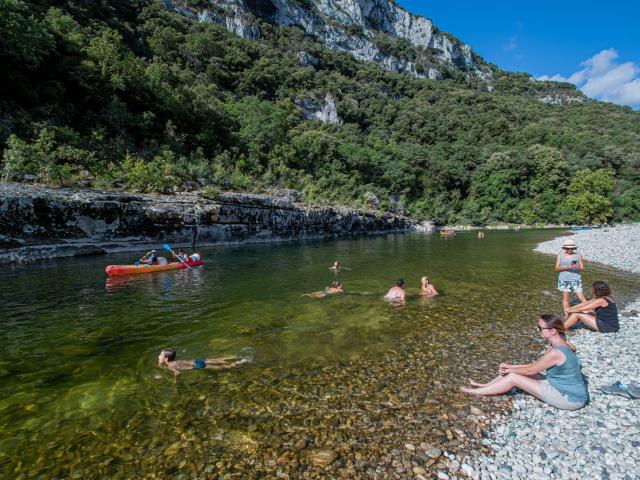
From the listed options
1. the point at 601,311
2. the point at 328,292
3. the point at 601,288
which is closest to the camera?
the point at 601,288

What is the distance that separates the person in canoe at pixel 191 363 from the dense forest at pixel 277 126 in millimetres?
25405

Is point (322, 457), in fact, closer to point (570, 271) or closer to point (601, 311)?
point (601, 311)

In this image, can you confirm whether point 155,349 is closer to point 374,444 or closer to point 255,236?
point 374,444

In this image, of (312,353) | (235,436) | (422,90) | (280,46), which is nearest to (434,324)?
(312,353)

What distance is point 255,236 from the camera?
35.9 m

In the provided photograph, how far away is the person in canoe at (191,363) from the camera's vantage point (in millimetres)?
6793

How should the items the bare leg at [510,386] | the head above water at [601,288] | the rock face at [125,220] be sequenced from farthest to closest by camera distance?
the rock face at [125,220]
the head above water at [601,288]
the bare leg at [510,386]

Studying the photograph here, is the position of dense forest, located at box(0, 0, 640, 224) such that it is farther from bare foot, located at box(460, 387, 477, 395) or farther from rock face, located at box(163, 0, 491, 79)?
bare foot, located at box(460, 387, 477, 395)

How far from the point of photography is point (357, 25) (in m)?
145

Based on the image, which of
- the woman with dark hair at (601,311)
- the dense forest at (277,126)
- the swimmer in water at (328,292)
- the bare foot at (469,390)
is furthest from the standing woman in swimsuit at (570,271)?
the dense forest at (277,126)

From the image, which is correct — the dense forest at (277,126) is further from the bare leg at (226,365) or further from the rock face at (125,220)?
the bare leg at (226,365)

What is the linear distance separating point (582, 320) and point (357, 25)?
169 metres

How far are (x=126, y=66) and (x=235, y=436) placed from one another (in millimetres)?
49068

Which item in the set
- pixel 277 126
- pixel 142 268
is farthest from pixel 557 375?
pixel 277 126
